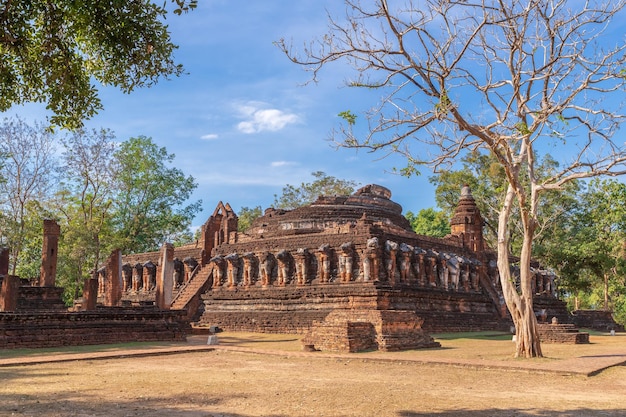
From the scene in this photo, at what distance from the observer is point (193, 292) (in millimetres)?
28234

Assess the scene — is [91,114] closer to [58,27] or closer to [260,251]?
[58,27]

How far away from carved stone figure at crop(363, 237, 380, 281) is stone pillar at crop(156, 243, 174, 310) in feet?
24.3

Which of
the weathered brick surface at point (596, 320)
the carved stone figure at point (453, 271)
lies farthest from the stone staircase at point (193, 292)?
the weathered brick surface at point (596, 320)

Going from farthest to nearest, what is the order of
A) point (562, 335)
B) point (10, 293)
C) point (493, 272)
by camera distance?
point (493, 272)
point (10, 293)
point (562, 335)

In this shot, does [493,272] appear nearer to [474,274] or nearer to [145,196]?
[474,274]

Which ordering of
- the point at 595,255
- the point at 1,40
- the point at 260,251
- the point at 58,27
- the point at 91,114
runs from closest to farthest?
the point at 1,40 → the point at 58,27 → the point at 91,114 → the point at 260,251 → the point at 595,255

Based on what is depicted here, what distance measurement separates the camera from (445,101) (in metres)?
12.5

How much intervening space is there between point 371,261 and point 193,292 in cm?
934

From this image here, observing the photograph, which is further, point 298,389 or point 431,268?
point 431,268

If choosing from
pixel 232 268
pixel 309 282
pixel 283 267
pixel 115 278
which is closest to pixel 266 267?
pixel 283 267

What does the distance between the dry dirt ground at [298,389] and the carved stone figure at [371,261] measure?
1056 cm

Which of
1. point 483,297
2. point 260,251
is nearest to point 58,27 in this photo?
point 260,251

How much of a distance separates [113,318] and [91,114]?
11221 millimetres

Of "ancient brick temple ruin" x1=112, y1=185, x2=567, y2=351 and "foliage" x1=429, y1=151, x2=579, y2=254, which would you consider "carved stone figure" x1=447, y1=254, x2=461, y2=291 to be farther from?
"foliage" x1=429, y1=151, x2=579, y2=254
